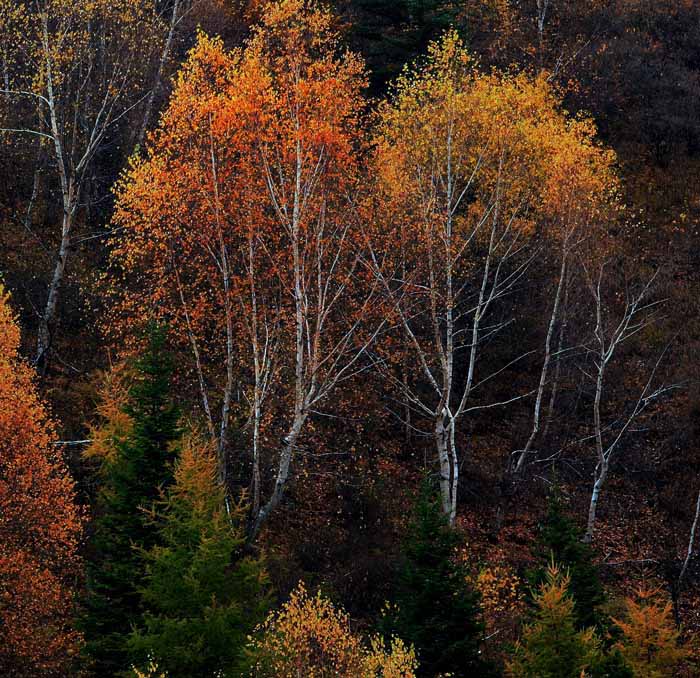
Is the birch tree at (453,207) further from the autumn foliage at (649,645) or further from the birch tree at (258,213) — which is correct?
the autumn foliage at (649,645)

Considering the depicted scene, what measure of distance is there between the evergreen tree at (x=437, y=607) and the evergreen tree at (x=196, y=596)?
3145 millimetres

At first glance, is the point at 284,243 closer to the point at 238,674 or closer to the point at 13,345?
the point at 13,345

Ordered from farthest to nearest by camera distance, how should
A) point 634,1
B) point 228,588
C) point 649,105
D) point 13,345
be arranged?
point 634,1 → point 649,105 → point 13,345 → point 228,588

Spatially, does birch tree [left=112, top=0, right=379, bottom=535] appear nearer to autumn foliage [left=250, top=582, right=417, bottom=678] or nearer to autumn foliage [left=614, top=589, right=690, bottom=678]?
autumn foliage [left=250, top=582, right=417, bottom=678]

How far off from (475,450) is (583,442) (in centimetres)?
382

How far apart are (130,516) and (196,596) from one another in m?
3.19

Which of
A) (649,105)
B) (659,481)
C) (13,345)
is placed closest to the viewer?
(13,345)

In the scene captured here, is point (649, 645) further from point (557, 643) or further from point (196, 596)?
point (196, 596)

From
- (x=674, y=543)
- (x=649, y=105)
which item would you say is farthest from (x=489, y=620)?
(x=649, y=105)

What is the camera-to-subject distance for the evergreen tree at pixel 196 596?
1798 cm

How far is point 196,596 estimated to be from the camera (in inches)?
724

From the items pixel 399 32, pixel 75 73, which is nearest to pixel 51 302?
pixel 75 73

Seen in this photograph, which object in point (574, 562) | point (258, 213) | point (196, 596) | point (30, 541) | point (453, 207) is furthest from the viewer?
point (453, 207)

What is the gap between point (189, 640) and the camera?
1802 cm
